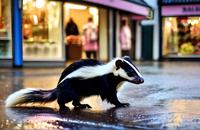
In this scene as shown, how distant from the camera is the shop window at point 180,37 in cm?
2823

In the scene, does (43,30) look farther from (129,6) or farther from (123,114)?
(123,114)

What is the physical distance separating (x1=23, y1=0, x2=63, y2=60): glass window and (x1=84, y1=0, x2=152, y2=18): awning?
2.04 metres

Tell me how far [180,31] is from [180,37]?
1.06 ft

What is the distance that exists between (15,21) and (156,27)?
11679mm

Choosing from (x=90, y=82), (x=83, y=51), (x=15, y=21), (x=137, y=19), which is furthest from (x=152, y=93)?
(x=137, y=19)

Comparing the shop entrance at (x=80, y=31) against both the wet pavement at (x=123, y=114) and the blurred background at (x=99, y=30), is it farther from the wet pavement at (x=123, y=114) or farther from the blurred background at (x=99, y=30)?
the wet pavement at (x=123, y=114)

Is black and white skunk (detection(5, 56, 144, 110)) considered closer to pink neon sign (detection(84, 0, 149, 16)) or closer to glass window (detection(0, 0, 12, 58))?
glass window (detection(0, 0, 12, 58))

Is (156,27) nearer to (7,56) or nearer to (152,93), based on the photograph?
(7,56)

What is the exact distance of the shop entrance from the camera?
22469 millimetres

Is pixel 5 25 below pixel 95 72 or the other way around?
the other way around

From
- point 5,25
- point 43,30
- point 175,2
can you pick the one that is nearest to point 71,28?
point 43,30

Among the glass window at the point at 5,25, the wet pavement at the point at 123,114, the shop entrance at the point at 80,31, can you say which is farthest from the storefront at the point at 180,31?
the wet pavement at the point at 123,114

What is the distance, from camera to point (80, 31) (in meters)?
24.7

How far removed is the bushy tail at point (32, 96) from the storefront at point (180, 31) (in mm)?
20600
